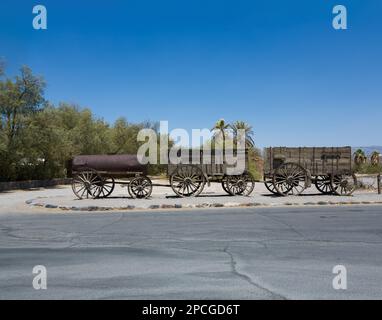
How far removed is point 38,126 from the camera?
34500 mm

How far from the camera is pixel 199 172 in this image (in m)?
23.8

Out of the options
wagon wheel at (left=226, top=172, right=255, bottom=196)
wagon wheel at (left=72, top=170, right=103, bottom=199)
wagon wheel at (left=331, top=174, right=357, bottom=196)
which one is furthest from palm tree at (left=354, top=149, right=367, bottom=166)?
wagon wheel at (left=72, top=170, right=103, bottom=199)

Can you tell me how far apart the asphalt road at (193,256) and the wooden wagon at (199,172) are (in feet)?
28.2

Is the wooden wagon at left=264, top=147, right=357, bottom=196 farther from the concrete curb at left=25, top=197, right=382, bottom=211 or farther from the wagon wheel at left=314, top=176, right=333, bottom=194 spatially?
the concrete curb at left=25, top=197, right=382, bottom=211

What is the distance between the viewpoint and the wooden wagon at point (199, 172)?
77.7 ft

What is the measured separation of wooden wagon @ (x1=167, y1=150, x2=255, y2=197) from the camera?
23.7 meters

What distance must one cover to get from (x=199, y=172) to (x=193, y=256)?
15.3 metres

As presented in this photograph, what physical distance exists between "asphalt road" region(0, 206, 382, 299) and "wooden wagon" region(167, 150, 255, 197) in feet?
28.2

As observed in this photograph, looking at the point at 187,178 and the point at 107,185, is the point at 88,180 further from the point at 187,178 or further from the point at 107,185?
the point at 187,178

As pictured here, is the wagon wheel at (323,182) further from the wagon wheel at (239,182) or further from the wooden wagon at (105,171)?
the wooden wagon at (105,171)

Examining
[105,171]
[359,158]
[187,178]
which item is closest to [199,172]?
[187,178]
